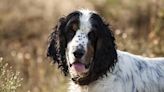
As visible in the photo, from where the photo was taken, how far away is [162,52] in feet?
46.8

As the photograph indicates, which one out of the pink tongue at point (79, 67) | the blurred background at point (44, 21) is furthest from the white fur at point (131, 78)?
the blurred background at point (44, 21)

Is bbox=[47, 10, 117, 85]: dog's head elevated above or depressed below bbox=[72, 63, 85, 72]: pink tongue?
Result: above

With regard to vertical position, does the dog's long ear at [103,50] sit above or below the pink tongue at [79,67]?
above

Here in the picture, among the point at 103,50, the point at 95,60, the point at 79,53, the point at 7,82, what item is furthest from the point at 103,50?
the point at 7,82

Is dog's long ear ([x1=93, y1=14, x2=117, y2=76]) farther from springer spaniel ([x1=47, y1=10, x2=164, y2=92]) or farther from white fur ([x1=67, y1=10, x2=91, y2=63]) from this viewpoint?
white fur ([x1=67, y1=10, x2=91, y2=63])

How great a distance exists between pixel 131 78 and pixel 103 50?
0.48 meters

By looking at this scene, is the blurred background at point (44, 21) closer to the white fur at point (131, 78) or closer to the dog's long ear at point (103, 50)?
the white fur at point (131, 78)

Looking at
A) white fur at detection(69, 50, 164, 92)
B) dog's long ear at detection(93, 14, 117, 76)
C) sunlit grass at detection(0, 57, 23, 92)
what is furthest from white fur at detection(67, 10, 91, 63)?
sunlit grass at detection(0, 57, 23, 92)

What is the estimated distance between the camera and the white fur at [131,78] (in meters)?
9.46

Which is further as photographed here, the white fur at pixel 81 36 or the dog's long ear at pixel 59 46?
the dog's long ear at pixel 59 46

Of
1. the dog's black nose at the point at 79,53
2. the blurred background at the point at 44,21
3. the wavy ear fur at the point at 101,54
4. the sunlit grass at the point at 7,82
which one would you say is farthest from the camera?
the blurred background at the point at 44,21

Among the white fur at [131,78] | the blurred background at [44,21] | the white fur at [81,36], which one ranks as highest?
the blurred background at [44,21]

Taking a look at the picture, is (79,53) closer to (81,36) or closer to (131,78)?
(81,36)

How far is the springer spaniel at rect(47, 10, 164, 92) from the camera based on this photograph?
30.1ft
